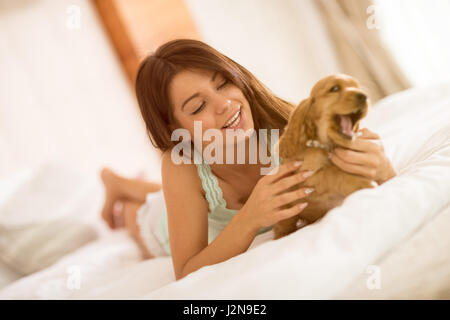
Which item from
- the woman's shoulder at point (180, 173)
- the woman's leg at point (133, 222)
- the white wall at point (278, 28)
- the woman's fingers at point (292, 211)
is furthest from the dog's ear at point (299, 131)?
the white wall at point (278, 28)

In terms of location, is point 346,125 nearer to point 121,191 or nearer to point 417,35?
point 121,191

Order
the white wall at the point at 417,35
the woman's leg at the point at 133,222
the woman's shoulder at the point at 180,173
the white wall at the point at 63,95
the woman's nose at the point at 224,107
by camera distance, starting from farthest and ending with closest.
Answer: the white wall at the point at 63,95 < the white wall at the point at 417,35 < the woman's leg at the point at 133,222 < the woman's shoulder at the point at 180,173 < the woman's nose at the point at 224,107

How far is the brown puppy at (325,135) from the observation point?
0.71m

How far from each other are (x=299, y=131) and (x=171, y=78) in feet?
1.24

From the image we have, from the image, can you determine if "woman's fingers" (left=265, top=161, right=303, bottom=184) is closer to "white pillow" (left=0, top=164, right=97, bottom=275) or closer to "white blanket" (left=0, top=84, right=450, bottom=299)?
"white blanket" (left=0, top=84, right=450, bottom=299)

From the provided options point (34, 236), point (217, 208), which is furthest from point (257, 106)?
point (34, 236)

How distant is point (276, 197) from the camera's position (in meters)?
0.82

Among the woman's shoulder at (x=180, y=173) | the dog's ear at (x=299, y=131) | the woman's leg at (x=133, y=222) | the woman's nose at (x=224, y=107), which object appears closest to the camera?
the dog's ear at (x=299, y=131)

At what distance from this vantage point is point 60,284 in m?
1.38

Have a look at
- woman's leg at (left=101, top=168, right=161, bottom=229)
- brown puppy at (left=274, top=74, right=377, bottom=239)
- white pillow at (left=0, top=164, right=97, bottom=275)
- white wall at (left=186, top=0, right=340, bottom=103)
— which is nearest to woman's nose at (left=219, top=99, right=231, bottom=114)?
brown puppy at (left=274, top=74, right=377, bottom=239)

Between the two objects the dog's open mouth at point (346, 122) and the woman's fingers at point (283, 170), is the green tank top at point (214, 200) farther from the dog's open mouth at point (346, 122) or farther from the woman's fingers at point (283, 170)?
the dog's open mouth at point (346, 122)

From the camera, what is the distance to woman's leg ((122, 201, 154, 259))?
170 centimetres

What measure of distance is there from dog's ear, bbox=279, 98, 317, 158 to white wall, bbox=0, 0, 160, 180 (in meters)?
2.17

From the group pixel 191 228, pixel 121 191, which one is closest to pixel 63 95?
pixel 121 191
